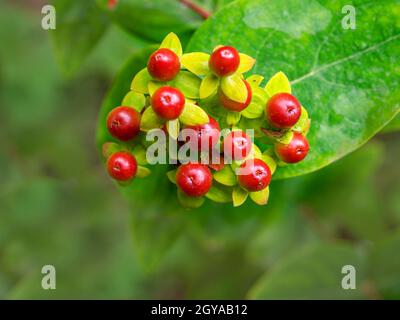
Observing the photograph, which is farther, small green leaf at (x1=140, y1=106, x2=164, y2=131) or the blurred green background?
the blurred green background

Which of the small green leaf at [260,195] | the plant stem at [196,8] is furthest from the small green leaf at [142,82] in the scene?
the plant stem at [196,8]

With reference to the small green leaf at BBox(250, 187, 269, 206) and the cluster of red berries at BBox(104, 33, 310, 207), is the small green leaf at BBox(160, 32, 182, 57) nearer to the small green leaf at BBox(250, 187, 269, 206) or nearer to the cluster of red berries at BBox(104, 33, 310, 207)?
the cluster of red berries at BBox(104, 33, 310, 207)

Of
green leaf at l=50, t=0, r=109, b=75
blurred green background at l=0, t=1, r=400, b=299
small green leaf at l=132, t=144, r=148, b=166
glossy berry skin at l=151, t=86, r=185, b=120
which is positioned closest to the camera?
glossy berry skin at l=151, t=86, r=185, b=120

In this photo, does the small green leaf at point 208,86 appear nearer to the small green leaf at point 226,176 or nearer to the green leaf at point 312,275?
the small green leaf at point 226,176

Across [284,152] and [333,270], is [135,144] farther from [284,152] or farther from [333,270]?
[333,270]

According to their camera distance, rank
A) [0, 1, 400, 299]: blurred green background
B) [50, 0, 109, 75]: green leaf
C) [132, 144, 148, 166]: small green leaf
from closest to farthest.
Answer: [132, 144, 148, 166]: small green leaf, [50, 0, 109, 75]: green leaf, [0, 1, 400, 299]: blurred green background

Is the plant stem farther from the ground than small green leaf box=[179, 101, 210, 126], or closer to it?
farther from the ground

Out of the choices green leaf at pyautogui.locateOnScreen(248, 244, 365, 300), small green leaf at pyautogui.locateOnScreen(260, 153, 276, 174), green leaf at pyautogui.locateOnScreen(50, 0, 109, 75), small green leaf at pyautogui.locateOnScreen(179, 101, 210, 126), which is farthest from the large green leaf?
green leaf at pyautogui.locateOnScreen(248, 244, 365, 300)

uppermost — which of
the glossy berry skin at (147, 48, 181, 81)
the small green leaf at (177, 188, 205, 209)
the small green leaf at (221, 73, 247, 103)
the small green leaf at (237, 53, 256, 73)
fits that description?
the small green leaf at (237, 53, 256, 73)
